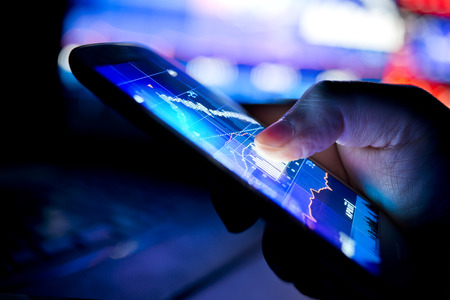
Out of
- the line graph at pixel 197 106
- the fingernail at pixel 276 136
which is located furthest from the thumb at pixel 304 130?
the line graph at pixel 197 106

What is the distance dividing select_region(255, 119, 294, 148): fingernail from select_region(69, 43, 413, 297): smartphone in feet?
0.11

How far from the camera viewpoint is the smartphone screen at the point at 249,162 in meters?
0.36

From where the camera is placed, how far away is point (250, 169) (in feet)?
1.27

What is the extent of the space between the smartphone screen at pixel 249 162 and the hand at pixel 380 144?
46 millimetres

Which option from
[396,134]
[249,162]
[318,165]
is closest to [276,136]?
[249,162]

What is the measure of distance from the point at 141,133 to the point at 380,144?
1.00m

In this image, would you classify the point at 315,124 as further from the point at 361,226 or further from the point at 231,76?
the point at 231,76

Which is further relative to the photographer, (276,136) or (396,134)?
(396,134)

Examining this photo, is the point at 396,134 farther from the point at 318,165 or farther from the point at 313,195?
the point at 313,195

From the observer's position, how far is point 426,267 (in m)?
0.42

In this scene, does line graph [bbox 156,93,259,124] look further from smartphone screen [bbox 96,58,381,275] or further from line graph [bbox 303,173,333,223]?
line graph [bbox 303,173,333,223]

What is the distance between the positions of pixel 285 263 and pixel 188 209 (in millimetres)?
289

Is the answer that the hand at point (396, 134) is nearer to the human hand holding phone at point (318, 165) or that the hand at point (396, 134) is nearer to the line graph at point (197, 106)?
the human hand holding phone at point (318, 165)

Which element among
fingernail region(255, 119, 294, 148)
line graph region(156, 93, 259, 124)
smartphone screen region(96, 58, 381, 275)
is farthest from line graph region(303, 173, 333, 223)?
line graph region(156, 93, 259, 124)
